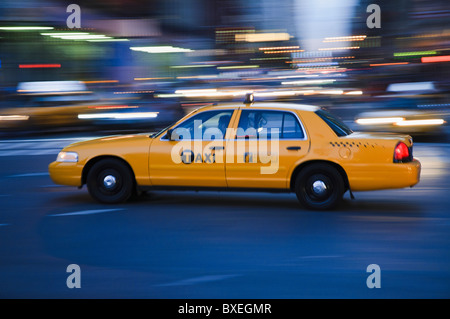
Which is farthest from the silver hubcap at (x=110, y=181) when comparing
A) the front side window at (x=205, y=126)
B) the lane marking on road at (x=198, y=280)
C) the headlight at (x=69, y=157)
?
the lane marking on road at (x=198, y=280)

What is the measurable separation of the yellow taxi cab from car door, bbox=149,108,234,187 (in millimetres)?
13

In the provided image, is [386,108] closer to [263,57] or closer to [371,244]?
[371,244]

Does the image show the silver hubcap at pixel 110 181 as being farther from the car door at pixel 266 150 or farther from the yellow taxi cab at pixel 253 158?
the car door at pixel 266 150

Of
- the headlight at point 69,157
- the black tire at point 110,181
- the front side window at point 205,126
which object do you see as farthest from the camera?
the headlight at point 69,157

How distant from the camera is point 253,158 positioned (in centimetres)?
778

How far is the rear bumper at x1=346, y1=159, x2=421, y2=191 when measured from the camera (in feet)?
24.4

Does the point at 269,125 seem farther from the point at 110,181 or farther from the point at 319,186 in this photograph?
the point at 110,181

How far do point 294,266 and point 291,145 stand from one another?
268 cm

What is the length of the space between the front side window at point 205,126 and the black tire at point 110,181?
88cm

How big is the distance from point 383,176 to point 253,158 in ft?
5.23

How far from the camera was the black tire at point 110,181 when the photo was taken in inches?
327

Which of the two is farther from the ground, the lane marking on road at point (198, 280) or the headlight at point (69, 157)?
the headlight at point (69, 157)

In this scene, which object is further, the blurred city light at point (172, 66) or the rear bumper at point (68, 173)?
the blurred city light at point (172, 66)

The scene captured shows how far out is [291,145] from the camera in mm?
7758
